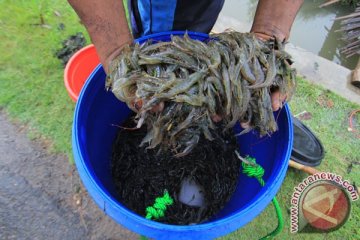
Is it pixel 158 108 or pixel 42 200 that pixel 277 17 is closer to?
pixel 158 108

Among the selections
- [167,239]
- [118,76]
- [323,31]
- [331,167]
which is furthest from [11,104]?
[323,31]

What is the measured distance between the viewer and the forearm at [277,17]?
183 cm

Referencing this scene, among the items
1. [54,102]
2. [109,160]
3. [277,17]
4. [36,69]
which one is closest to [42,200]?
[109,160]

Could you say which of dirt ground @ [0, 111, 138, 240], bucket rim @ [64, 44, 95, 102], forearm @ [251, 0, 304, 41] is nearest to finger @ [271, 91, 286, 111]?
forearm @ [251, 0, 304, 41]

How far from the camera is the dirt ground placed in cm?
239

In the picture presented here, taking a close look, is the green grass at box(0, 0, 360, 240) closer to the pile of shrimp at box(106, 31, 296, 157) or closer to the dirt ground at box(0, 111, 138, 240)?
the dirt ground at box(0, 111, 138, 240)

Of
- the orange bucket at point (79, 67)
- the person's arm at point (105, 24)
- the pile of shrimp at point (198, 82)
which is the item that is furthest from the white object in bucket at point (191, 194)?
the orange bucket at point (79, 67)

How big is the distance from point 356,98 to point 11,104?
3.44m

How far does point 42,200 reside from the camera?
2.51 metres

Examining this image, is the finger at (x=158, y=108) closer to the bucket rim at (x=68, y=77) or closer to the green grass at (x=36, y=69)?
the bucket rim at (x=68, y=77)

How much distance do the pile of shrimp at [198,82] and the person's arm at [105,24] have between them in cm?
7

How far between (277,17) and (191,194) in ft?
4.06

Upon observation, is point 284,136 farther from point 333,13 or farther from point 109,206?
point 333,13

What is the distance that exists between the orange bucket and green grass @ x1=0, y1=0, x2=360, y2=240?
190 millimetres
